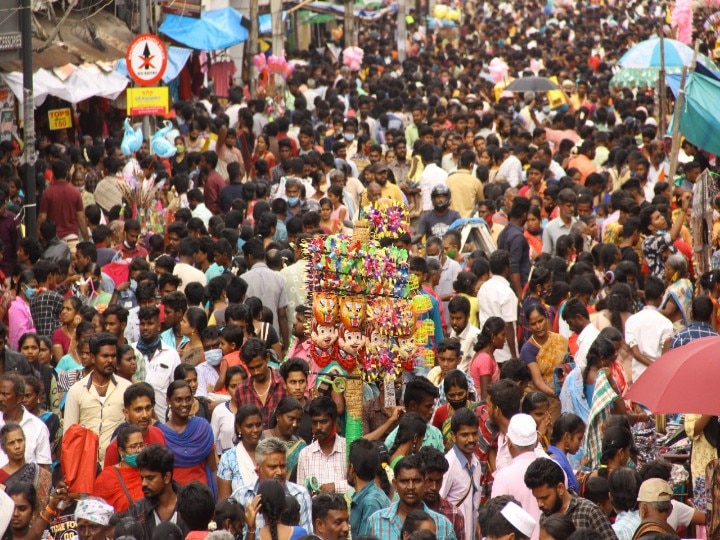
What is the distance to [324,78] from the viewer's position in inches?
1101

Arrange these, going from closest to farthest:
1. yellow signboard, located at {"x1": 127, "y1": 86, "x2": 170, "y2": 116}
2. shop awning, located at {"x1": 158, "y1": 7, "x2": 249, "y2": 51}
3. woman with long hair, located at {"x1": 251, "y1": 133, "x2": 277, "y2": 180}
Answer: yellow signboard, located at {"x1": 127, "y1": 86, "x2": 170, "y2": 116} → woman with long hair, located at {"x1": 251, "y1": 133, "x2": 277, "y2": 180} → shop awning, located at {"x1": 158, "y1": 7, "x2": 249, "y2": 51}

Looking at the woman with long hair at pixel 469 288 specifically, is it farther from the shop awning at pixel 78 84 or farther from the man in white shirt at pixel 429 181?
the shop awning at pixel 78 84

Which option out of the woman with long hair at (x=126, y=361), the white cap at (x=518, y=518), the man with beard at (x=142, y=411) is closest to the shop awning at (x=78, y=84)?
the woman with long hair at (x=126, y=361)

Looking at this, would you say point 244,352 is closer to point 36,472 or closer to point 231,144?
point 36,472

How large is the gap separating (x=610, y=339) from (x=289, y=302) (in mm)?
3259

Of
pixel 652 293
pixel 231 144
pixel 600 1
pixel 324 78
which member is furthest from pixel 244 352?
pixel 600 1

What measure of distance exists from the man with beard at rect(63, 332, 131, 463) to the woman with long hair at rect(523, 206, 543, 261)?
548cm

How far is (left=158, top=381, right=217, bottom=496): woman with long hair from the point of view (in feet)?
26.3

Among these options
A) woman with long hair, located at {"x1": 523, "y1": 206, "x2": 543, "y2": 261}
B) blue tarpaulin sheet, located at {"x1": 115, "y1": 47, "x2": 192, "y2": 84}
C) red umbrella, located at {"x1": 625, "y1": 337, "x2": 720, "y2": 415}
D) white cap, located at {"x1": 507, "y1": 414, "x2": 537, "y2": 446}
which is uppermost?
red umbrella, located at {"x1": 625, "y1": 337, "x2": 720, "y2": 415}

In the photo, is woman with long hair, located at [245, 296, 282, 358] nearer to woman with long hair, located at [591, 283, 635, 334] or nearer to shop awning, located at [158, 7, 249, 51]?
woman with long hair, located at [591, 283, 635, 334]

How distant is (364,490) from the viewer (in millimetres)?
7250

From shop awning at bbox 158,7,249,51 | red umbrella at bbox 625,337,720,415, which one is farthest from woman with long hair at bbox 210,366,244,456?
shop awning at bbox 158,7,249,51

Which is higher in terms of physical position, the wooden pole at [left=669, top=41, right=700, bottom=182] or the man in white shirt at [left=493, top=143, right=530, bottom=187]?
the wooden pole at [left=669, top=41, right=700, bottom=182]

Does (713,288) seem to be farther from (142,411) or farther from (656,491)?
(142,411)
